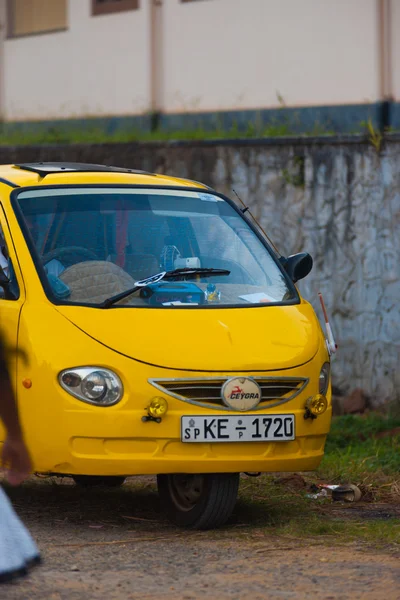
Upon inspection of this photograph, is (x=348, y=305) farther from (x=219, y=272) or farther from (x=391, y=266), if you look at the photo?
(x=219, y=272)

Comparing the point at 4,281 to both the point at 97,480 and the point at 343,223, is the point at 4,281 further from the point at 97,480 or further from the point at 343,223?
the point at 343,223

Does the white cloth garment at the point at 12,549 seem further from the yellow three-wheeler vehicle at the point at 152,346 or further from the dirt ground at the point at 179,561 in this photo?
the yellow three-wheeler vehicle at the point at 152,346

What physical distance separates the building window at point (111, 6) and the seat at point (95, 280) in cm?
884

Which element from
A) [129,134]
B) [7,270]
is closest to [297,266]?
[7,270]

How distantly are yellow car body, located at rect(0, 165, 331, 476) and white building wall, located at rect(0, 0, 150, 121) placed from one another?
8.74 metres

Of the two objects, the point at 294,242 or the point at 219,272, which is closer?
the point at 219,272

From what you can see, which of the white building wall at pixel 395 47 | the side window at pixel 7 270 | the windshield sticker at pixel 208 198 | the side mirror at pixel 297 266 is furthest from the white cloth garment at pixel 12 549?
the white building wall at pixel 395 47

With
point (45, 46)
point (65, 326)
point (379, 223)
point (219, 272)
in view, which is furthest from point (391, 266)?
point (45, 46)

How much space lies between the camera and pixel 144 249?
24.9ft

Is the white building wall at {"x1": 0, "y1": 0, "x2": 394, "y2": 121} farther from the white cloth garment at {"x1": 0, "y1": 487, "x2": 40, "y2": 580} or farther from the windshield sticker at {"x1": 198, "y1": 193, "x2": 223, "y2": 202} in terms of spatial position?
the white cloth garment at {"x1": 0, "y1": 487, "x2": 40, "y2": 580}

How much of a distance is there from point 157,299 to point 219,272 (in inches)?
20.1

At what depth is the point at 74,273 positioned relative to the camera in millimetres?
7262

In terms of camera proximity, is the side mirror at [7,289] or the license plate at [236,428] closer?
the license plate at [236,428]

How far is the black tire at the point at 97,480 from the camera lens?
816cm
